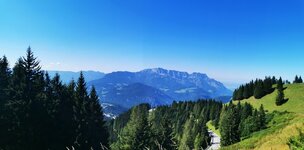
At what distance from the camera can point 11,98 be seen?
4209 centimetres

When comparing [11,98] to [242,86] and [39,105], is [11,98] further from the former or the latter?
[242,86]

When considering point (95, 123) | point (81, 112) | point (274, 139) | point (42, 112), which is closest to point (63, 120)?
point (81, 112)

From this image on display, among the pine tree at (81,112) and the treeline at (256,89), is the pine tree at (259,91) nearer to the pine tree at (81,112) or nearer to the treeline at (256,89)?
the treeline at (256,89)

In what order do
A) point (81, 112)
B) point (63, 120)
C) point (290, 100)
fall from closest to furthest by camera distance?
point (63, 120)
point (81, 112)
point (290, 100)

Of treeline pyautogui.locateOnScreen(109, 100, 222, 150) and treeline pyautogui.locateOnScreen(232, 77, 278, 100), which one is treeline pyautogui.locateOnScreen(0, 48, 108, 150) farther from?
treeline pyautogui.locateOnScreen(232, 77, 278, 100)

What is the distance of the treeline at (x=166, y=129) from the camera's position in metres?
29.9

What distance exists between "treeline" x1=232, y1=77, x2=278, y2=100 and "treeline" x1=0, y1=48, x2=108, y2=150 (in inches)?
2737

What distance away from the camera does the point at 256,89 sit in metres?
112

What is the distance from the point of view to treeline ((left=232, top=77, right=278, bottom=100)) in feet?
358

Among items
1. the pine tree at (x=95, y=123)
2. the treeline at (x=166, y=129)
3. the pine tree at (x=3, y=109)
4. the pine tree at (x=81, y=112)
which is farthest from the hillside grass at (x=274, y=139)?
the pine tree at (x=95, y=123)

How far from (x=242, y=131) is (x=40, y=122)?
47.7m

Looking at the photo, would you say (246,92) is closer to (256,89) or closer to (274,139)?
(256,89)

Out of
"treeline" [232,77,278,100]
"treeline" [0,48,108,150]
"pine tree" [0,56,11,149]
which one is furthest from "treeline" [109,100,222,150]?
"pine tree" [0,56,11,149]

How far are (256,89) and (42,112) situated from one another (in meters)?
85.9
